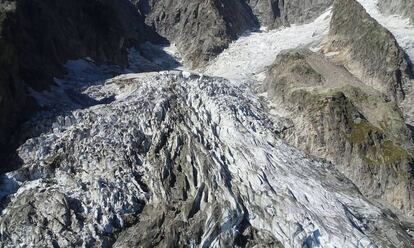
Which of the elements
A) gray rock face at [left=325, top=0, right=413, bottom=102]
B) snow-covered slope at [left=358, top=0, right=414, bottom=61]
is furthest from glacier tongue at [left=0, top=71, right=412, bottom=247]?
snow-covered slope at [left=358, top=0, right=414, bottom=61]

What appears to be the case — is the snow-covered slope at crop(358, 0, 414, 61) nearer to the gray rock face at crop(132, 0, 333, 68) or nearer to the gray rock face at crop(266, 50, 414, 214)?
the gray rock face at crop(132, 0, 333, 68)

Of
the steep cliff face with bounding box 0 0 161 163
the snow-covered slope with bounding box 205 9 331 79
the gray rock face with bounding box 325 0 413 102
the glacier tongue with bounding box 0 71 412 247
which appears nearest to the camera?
the glacier tongue with bounding box 0 71 412 247

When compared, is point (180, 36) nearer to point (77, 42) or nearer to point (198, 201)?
point (77, 42)

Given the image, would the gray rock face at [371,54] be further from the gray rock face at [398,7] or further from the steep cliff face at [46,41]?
the steep cliff face at [46,41]

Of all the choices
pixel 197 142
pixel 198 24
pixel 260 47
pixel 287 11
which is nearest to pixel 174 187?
pixel 197 142

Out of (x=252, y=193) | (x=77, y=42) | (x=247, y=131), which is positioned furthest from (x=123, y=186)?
(x=77, y=42)
